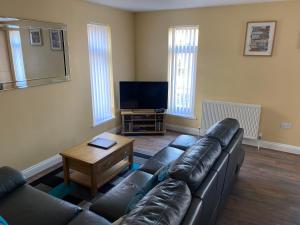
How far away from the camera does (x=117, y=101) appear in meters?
4.73

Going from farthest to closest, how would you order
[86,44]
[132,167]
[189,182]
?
[86,44] < [132,167] < [189,182]

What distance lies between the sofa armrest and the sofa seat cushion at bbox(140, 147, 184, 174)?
1.19m

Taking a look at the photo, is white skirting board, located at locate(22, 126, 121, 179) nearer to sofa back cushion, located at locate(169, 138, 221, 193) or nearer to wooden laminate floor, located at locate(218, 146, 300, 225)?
sofa back cushion, located at locate(169, 138, 221, 193)

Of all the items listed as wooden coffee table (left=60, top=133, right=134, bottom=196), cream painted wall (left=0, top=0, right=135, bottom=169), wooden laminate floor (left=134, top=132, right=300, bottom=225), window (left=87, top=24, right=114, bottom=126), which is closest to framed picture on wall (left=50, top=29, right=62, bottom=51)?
cream painted wall (left=0, top=0, right=135, bottom=169)

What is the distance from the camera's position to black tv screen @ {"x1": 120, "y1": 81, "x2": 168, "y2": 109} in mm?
4551

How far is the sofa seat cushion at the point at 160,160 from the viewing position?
8.10 feet

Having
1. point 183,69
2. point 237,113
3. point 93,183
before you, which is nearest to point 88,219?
point 93,183

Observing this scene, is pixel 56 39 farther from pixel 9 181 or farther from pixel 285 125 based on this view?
pixel 285 125

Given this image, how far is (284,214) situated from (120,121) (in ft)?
11.1

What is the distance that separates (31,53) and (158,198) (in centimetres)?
261

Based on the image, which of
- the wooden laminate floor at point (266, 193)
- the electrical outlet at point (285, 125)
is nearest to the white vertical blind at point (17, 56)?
the wooden laminate floor at point (266, 193)

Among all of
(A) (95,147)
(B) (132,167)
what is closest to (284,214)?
(B) (132,167)

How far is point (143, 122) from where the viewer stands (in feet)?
15.5

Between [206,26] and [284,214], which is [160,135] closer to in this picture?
[206,26]
